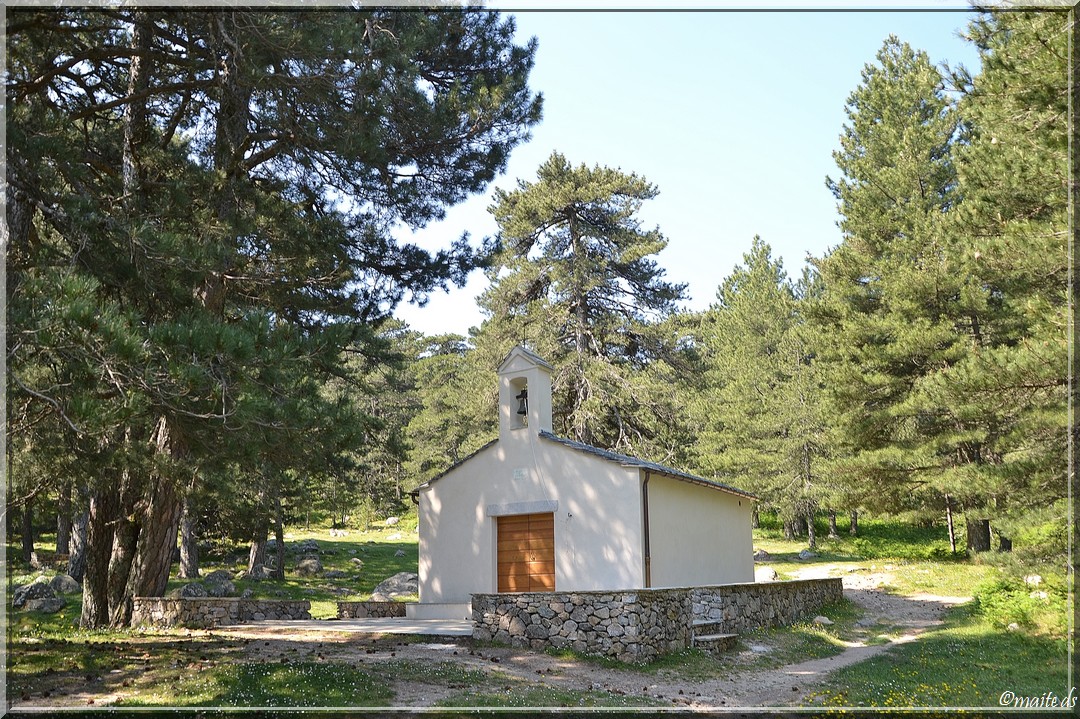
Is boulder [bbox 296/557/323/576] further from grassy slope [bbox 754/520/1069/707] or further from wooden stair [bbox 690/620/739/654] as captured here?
grassy slope [bbox 754/520/1069/707]

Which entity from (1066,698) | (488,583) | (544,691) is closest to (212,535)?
(488,583)

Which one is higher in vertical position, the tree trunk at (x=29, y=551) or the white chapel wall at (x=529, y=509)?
the white chapel wall at (x=529, y=509)

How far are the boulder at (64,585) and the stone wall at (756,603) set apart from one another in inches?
611

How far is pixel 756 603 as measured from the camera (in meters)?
14.7

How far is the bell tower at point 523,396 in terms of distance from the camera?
1556cm

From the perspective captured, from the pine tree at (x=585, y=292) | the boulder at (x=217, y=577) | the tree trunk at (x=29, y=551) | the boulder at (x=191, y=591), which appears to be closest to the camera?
the boulder at (x=191, y=591)

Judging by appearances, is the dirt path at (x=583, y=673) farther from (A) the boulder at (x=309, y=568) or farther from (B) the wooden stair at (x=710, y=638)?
(A) the boulder at (x=309, y=568)

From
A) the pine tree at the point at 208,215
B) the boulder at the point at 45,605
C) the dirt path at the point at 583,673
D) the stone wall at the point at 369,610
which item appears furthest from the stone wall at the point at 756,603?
the boulder at the point at 45,605

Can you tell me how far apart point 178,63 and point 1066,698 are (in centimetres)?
1292

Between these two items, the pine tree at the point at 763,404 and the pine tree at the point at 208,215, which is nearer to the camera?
the pine tree at the point at 208,215

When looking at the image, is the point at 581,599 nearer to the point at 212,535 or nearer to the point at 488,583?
the point at 488,583

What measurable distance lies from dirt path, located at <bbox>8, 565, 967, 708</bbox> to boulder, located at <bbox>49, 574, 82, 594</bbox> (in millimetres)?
9196

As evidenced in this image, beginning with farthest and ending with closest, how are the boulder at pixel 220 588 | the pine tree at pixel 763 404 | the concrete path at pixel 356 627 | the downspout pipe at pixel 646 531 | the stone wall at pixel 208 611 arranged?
the pine tree at pixel 763 404 → the boulder at pixel 220 588 → the downspout pipe at pixel 646 531 → the stone wall at pixel 208 611 → the concrete path at pixel 356 627

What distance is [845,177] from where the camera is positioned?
2597 centimetres
